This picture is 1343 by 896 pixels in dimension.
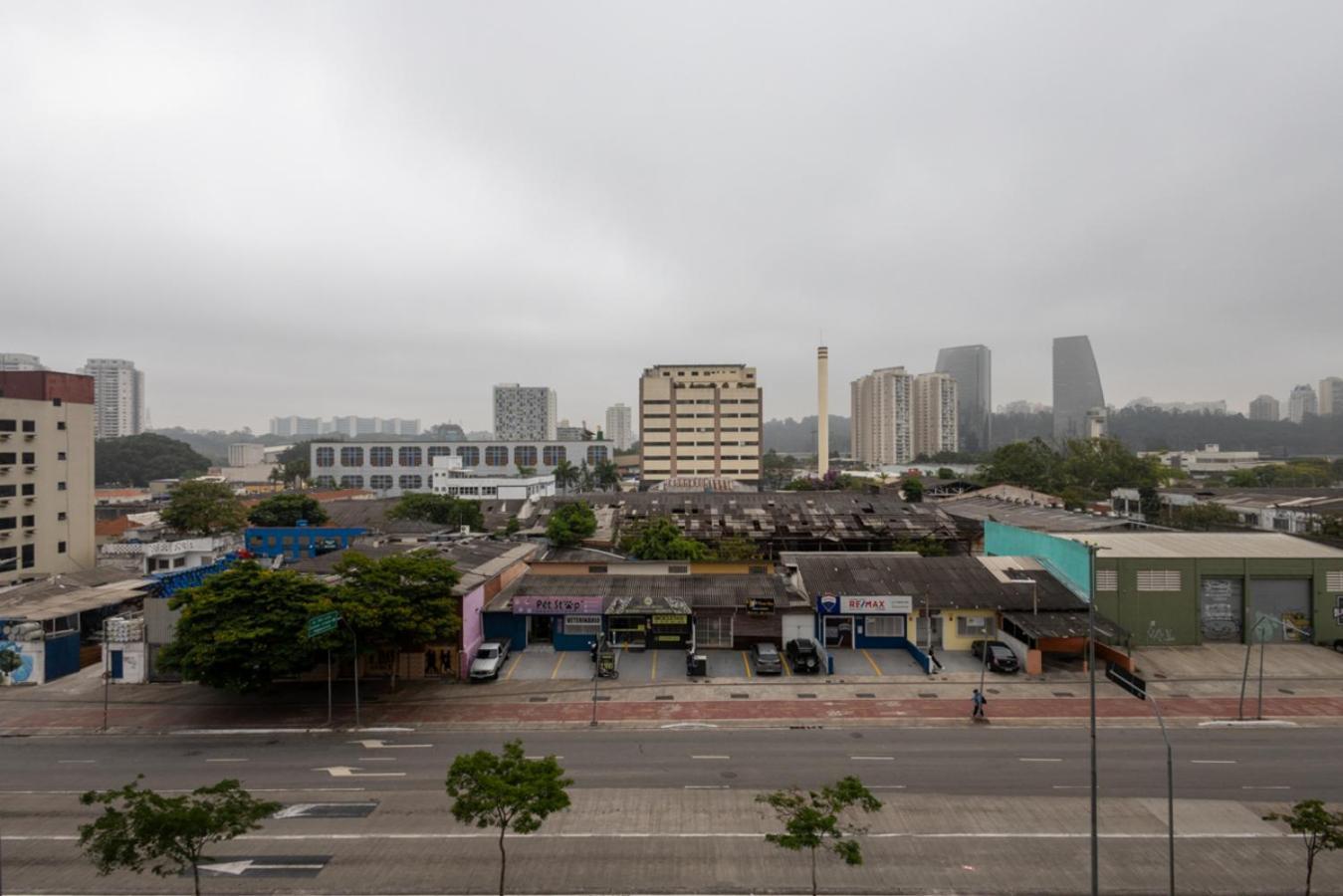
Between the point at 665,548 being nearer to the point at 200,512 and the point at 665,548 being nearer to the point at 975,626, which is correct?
the point at 975,626

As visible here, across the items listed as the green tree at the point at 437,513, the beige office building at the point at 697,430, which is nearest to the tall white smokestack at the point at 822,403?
the beige office building at the point at 697,430

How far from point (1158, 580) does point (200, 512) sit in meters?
85.2

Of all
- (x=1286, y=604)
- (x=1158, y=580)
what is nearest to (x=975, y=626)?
(x=1158, y=580)

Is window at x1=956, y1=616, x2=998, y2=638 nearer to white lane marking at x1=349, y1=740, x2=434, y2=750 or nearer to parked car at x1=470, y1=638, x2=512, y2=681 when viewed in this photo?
parked car at x1=470, y1=638, x2=512, y2=681

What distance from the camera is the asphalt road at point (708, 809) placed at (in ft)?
55.2

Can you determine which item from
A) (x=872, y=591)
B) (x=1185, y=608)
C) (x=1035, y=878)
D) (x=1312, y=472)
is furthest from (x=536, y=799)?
(x=1312, y=472)

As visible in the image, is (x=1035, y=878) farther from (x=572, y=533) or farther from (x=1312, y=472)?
(x=1312, y=472)

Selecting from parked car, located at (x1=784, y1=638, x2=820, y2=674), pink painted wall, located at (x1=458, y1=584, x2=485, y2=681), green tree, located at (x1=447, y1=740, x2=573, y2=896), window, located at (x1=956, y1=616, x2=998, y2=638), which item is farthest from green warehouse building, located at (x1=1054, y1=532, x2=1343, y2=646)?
green tree, located at (x1=447, y1=740, x2=573, y2=896)

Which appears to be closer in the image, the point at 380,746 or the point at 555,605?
the point at 380,746

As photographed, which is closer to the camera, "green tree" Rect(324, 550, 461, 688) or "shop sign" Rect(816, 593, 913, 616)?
"green tree" Rect(324, 550, 461, 688)

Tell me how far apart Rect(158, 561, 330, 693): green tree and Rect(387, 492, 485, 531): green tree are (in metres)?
52.3

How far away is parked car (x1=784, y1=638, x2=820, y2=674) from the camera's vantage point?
33.5 metres

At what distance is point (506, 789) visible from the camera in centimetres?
1377

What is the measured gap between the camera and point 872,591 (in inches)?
1474
